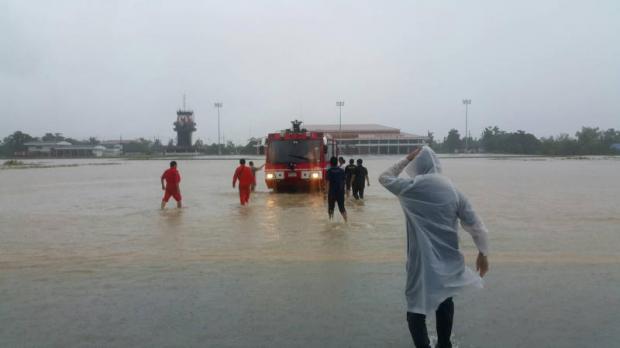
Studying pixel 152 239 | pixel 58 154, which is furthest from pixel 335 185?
pixel 58 154

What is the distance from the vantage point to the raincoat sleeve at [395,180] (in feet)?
12.8

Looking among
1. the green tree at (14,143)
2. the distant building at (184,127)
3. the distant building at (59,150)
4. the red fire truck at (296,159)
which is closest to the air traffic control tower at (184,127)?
the distant building at (184,127)

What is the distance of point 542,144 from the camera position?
115000 mm

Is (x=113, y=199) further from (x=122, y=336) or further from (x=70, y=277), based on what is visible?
(x=122, y=336)

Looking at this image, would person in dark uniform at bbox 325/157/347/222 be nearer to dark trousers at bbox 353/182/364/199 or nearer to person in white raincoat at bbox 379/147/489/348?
dark trousers at bbox 353/182/364/199

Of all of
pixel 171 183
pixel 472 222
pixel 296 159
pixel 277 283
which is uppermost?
pixel 296 159

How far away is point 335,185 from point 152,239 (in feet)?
13.4

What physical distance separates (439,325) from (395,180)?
3.84ft

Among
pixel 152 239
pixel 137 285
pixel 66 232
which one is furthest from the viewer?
pixel 66 232

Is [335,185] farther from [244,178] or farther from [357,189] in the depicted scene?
[357,189]

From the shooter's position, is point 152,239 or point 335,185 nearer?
point 152,239

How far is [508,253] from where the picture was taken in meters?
8.14

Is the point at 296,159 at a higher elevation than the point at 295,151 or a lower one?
lower

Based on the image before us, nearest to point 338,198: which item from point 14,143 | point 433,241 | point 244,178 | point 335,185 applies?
point 335,185
